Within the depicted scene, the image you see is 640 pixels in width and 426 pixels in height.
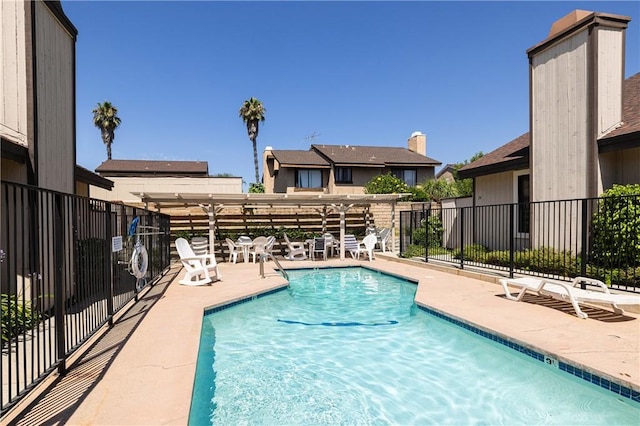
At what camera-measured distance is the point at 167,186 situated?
21.4m

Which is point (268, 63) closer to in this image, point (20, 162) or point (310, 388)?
point (20, 162)

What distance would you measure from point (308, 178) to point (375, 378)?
23.5 meters

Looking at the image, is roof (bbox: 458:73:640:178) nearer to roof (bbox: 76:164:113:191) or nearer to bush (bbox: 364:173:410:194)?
bush (bbox: 364:173:410:194)

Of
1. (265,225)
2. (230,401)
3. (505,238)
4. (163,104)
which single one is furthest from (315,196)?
(163,104)

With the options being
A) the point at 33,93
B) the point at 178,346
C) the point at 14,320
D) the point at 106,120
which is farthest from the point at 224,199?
the point at 106,120

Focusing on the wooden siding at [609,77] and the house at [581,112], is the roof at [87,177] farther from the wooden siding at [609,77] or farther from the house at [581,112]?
the wooden siding at [609,77]

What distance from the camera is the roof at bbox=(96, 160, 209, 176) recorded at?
103 feet

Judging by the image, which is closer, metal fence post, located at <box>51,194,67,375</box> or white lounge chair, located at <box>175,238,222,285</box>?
metal fence post, located at <box>51,194,67,375</box>

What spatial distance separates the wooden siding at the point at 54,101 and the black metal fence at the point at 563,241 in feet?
30.3

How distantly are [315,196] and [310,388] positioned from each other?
10.2 metres

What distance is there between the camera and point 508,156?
12.7 meters

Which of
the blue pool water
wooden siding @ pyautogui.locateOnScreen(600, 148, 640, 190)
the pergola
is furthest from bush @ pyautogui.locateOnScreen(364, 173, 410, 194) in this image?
the blue pool water

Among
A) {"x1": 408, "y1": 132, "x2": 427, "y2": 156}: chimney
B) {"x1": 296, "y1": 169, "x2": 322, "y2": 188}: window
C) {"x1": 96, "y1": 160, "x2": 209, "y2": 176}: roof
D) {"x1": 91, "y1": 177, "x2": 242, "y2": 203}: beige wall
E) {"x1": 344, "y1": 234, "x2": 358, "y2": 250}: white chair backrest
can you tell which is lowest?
{"x1": 344, "y1": 234, "x2": 358, "y2": 250}: white chair backrest

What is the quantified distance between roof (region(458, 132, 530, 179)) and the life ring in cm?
1095
